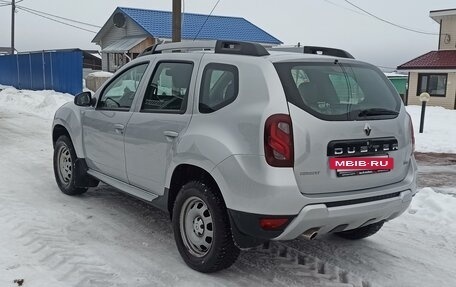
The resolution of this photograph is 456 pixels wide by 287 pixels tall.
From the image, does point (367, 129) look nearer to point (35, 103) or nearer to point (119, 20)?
point (35, 103)

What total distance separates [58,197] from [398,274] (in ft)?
13.1

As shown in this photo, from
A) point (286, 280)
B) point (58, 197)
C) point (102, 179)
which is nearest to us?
point (286, 280)

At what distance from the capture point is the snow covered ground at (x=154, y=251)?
148 inches

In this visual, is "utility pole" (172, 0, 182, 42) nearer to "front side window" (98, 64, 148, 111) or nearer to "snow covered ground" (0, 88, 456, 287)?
"snow covered ground" (0, 88, 456, 287)

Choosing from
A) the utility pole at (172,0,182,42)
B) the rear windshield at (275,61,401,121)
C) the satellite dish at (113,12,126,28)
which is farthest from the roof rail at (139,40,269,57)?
the satellite dish at (113,12,126,28)

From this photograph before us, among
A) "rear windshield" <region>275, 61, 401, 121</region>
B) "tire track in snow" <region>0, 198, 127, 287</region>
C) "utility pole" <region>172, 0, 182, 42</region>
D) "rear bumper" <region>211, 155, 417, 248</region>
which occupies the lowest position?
"tire track in snow" <region>0, 198, 127, 287</region>

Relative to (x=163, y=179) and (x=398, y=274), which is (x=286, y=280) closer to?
(x=398, y=274)

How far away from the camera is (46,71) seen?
899 inches

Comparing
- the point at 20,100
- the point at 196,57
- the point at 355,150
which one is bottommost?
the point at 20,100

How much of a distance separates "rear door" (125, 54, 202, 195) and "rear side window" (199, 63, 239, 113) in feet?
0.46

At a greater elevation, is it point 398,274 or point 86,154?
point 86,154

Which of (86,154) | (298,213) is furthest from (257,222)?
(86,154)

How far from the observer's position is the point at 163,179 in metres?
4.16

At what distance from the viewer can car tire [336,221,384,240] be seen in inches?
179
